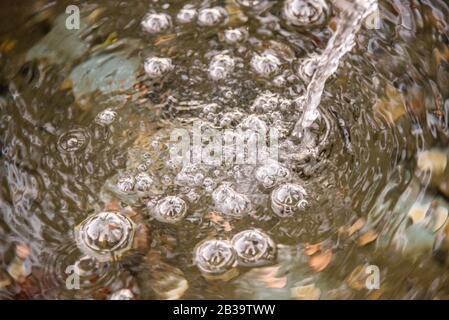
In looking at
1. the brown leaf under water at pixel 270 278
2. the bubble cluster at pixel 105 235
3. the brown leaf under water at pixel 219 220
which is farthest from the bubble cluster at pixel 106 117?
the brown leaf under water at pixel 270 278

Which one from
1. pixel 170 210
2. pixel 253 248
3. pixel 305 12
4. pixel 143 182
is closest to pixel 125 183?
pixel 143 182

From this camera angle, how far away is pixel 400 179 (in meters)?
1.47

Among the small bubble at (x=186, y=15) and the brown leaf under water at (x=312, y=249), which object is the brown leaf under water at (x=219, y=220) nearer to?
the brown leaf under water at (x=312, y=249)

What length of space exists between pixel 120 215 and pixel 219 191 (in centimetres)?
26

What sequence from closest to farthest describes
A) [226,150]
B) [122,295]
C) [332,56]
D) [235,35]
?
[122,295] → [226,150] → [332,56] → [235,35]

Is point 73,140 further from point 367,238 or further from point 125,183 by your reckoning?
point 367,238

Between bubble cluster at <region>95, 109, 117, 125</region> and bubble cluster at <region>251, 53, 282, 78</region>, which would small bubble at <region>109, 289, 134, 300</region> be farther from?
bubble cluster at <region>251, 53, 282, 78</region>

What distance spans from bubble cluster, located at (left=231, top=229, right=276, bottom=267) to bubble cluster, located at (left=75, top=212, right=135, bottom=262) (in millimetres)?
265

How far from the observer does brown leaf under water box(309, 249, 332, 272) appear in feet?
4.49

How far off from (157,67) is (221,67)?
0.20 metres

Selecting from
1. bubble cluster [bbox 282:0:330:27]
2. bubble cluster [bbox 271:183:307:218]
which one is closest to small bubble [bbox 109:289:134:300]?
bubble cluster [bbox 271:183:307:218]

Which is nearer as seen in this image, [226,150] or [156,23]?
[226,150]

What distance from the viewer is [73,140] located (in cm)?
158
